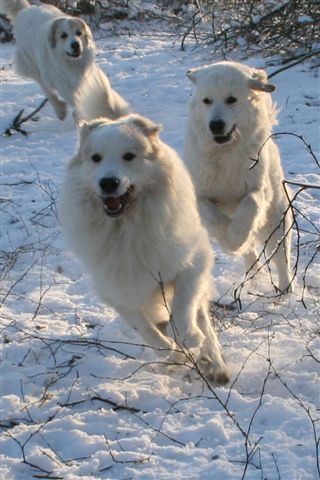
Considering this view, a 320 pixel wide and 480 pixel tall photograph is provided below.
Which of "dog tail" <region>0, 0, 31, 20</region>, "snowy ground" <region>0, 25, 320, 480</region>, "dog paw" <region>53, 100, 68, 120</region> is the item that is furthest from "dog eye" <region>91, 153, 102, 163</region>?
"dog tail" <region>0, 0, 31, 20</region>

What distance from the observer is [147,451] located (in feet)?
9.20

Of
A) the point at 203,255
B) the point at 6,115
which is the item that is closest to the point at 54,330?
the point at 203,255

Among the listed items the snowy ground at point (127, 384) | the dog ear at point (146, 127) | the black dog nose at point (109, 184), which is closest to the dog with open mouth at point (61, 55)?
the snowy ground at point (127, 384)

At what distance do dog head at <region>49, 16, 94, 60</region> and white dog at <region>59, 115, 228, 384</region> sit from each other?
18.7ft

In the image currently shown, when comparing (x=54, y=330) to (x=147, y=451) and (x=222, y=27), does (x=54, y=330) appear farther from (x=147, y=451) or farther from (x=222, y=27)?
(x=222, y=27)

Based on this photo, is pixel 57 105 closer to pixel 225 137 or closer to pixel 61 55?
pixel 61 55

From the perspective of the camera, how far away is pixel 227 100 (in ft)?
15.0

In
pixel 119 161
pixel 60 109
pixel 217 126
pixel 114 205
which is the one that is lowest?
pixel 114 205

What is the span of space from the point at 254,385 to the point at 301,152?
440 cm

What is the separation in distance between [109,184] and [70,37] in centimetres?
634

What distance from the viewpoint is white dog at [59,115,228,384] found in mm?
3529

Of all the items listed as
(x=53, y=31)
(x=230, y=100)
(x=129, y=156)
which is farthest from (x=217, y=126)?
(x=53, y=31)

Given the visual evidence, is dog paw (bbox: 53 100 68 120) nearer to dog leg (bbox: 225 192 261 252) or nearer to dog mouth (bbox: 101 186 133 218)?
dog leg (bbox: 225 192 261 252)

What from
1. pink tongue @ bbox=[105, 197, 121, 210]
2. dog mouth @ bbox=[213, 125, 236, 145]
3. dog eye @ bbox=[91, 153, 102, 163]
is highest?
dog mouth @ bbox=[213, 125, 236, 145]
